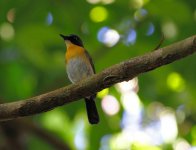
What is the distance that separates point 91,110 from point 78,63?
0.87 m

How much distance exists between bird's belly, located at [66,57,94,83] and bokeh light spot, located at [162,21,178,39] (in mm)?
1065

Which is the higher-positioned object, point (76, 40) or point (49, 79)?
point (76, 40)

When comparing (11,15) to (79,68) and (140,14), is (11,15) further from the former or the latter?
(140,14)

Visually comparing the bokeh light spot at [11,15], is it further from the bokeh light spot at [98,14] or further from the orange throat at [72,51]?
the orange throat at [72,51]

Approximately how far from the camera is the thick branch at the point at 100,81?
329cm

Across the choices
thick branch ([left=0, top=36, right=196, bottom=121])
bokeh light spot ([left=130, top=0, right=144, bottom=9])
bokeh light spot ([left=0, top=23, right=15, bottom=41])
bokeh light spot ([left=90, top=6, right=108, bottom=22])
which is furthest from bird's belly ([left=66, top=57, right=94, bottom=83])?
thick branch ([left=0, top=36, right=196, bottom=121])

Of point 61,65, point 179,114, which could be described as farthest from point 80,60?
point 179,114

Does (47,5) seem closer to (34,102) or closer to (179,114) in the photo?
(34,102)

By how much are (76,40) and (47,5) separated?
4.00 feet

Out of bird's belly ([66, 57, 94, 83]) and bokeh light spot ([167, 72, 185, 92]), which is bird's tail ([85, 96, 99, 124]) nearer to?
bird's belly ([66, 57, 94, 83])

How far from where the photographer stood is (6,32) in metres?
5.63

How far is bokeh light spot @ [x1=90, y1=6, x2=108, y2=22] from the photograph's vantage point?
5.33 metres

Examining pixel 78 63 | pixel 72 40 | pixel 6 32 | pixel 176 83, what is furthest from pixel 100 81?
pixel 72 40

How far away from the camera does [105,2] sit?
5.38 m
